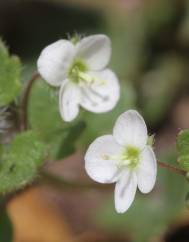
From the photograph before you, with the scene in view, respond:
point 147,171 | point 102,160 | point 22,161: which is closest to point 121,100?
point 22,161

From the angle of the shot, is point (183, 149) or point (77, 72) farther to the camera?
point (77, 72)

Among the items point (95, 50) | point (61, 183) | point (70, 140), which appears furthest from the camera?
point (61, 183)

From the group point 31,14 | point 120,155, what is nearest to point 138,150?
point 120,155

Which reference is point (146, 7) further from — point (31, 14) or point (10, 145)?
point (10, 145)

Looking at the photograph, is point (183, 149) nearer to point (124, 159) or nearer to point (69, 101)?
point (124, 159)

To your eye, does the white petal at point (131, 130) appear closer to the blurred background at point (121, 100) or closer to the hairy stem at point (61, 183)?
the hairy stem at point (61, 183)

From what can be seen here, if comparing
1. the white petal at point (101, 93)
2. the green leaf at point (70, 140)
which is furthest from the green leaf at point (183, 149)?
the green leaf at point (70, 140)

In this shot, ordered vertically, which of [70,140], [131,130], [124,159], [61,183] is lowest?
[61,183]
